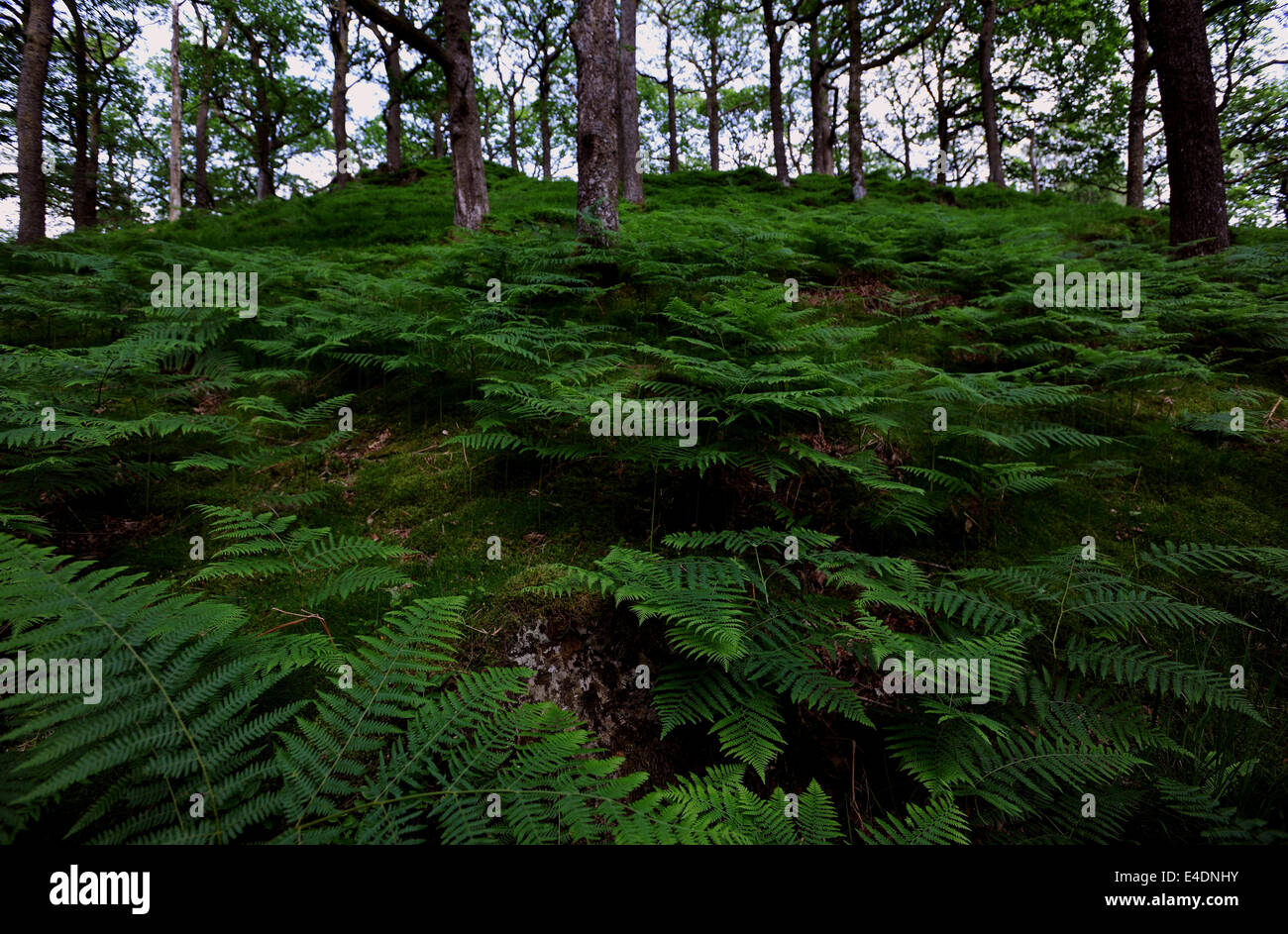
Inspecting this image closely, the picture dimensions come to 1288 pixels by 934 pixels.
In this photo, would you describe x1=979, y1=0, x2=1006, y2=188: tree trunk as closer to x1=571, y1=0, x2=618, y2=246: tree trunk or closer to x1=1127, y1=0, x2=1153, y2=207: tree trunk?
x1=1127, y1=0, x2=1153, y2=207: tree trunk

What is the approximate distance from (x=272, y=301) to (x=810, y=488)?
6574 mm

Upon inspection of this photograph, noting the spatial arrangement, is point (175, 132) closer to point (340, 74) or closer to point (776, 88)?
point (340, 74)

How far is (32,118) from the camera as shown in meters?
7.56

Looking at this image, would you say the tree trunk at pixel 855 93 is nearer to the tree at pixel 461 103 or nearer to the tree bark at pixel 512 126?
the tree at pixel 461 103

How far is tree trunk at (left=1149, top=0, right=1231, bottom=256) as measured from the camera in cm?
630

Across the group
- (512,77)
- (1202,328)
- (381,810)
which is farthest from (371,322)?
(512,77)

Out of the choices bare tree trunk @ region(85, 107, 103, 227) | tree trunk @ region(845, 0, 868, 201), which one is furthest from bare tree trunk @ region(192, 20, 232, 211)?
tree trunk @ region(845, 0, 868, 201)

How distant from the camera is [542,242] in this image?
6188 millimetres

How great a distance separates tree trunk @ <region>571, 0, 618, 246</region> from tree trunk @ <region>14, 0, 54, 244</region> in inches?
334

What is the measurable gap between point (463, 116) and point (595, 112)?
3732 mm

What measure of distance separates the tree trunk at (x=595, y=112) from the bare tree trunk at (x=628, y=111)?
18.6ft

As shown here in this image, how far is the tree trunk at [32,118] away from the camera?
7.45m

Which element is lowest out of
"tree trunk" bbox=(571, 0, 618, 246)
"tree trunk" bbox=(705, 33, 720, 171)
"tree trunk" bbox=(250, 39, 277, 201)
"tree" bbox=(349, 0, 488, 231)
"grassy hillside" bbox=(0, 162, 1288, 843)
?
"grassy hillside" bbox=(0, 162, 1288, 843)

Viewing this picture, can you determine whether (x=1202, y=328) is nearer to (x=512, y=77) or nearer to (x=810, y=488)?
(x=810, y=488)
